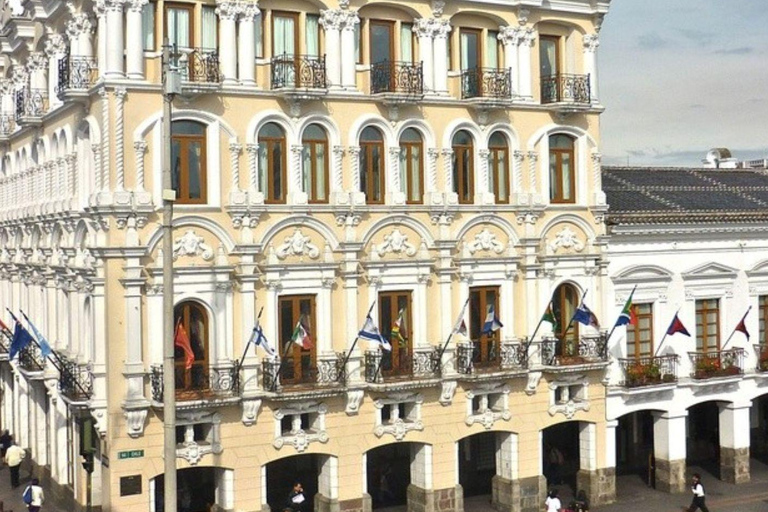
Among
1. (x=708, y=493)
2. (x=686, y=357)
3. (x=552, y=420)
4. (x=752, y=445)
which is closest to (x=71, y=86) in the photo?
(x=552, y=420)

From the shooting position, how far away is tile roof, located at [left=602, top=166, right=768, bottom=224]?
1644 inches

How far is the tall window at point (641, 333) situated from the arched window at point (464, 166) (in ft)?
26.7

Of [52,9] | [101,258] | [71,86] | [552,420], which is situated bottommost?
[552,420]

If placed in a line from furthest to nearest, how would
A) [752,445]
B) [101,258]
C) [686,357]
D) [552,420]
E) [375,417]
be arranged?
[752,445] → [686,357] → [552,420] → [375,417] → [101,258]

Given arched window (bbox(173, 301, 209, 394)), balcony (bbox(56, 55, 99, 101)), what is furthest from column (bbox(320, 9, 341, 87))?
arched window (bbox(173, 301, 209, 394))

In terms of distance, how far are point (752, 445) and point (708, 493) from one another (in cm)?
682

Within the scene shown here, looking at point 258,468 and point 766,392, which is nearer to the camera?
point 258,468

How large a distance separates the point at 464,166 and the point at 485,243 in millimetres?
2656

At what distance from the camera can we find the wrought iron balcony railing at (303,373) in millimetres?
33969

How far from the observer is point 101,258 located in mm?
32531

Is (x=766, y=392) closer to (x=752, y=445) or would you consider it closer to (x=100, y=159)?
(x=752, y=445)

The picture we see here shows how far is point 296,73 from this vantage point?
34500 millimetres

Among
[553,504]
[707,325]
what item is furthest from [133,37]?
[707,325]

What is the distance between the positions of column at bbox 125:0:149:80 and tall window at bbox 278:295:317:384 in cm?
809
